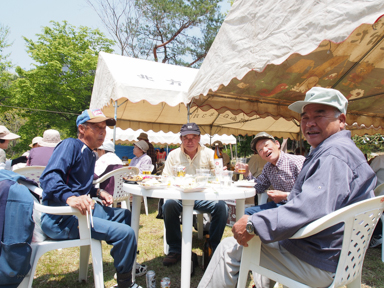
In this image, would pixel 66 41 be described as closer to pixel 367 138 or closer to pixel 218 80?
pixel 218 80

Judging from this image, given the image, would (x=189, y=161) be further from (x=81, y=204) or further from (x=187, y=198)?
(x=81, y=204)

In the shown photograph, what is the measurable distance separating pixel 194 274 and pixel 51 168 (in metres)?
1.72

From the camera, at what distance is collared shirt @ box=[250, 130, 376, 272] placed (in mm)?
1205

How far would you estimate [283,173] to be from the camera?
2.68 m

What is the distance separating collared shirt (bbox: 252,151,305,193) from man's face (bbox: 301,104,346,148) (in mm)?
1200

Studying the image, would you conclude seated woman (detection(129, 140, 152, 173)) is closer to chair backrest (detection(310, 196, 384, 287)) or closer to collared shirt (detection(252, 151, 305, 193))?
collared shirt (detection(252, 151, 305, 193))

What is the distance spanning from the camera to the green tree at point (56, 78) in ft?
53.4

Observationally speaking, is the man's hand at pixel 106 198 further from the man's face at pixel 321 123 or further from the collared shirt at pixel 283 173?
the man's face at pixel 321 123

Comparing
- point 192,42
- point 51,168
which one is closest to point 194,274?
point 51,168

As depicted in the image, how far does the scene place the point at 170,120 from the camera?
8.12m

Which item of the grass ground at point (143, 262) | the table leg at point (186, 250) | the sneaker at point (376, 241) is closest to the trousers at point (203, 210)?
the grass ground at point (143, 262)

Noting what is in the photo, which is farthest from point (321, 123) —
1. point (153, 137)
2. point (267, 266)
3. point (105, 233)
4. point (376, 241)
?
point (153, 137)

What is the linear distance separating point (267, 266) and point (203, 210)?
128cm

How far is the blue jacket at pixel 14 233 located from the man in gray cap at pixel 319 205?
120cm
